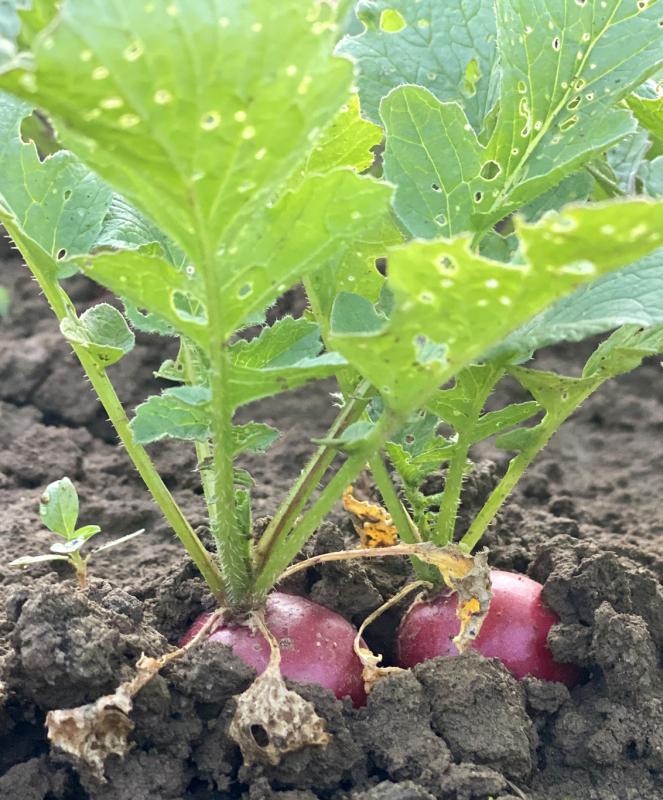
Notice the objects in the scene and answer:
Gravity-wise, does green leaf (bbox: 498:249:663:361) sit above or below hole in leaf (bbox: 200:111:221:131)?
below

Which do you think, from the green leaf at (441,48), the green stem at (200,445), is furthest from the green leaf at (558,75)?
the green stem at (200,445)

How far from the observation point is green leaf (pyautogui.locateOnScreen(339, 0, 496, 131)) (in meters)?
1.80

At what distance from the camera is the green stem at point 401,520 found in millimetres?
1703

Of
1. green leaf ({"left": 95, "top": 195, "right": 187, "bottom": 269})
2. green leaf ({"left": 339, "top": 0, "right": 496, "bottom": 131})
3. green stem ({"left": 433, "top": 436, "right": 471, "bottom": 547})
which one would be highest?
green leaf ({"left": 339, "top": 0, "right": 496, "bottom": 131})

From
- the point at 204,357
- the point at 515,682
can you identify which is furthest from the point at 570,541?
the point at 204,357

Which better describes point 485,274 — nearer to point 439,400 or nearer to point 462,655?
point 439,400

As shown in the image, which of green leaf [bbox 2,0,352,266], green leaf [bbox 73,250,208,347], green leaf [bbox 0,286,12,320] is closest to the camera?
green leaf [bbox 2,0,352,266]

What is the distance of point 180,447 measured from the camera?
8.52 feet

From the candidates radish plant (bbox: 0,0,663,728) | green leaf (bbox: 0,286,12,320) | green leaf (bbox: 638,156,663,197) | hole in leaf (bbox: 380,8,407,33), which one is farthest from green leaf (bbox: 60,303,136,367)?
green leaf (bbox: 0,286,12,320)

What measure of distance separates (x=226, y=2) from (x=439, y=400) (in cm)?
81

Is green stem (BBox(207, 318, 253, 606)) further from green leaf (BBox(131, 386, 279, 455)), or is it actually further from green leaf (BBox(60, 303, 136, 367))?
green leaf (BBox(60, 303, 136, 367))

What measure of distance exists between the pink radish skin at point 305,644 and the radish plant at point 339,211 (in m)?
0.05

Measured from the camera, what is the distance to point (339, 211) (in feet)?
4.13

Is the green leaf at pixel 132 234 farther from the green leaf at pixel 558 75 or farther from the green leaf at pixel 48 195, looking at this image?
the green leaf at pixel 558 75
